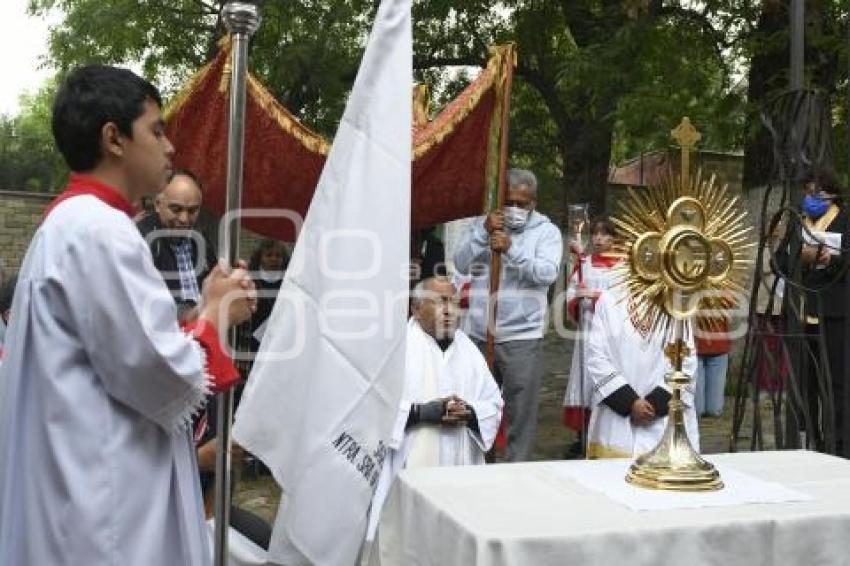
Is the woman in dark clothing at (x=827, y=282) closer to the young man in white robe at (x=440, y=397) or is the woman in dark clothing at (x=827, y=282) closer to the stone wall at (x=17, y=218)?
the young man in white robe at (x=440, y=397)

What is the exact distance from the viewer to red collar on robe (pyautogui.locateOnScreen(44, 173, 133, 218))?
1.92 m

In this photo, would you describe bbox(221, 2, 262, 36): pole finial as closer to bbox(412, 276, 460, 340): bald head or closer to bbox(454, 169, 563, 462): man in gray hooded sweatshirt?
bbox(412, 276, 460, 340): bald head

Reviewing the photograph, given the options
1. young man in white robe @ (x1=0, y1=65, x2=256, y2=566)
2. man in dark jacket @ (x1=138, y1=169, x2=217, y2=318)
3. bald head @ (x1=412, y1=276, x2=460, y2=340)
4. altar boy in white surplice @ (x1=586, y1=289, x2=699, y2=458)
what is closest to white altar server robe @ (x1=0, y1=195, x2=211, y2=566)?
young man in white robe @ (x1=0, y1=65, x2=256, y2=566)

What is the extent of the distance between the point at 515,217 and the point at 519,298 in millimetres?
443

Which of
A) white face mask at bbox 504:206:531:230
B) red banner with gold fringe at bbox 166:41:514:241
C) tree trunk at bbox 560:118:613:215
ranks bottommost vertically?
white face mask at bbox 504:206:531:230

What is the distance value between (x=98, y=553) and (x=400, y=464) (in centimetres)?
193

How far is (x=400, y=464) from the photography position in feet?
12.1

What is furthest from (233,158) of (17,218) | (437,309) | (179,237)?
(17,218)

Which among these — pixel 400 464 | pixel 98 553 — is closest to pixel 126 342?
pixel 98 553

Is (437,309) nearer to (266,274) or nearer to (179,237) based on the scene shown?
(179,237)

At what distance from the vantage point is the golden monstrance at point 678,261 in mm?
2402

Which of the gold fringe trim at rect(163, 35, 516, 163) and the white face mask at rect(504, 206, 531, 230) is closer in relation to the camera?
the gold fringe trim at rect(163, 35, 516, 163)

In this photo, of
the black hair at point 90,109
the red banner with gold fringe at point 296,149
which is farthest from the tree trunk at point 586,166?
the black hair at point 90,109

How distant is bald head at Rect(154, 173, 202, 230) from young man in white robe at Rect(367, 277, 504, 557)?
3.23 feet
